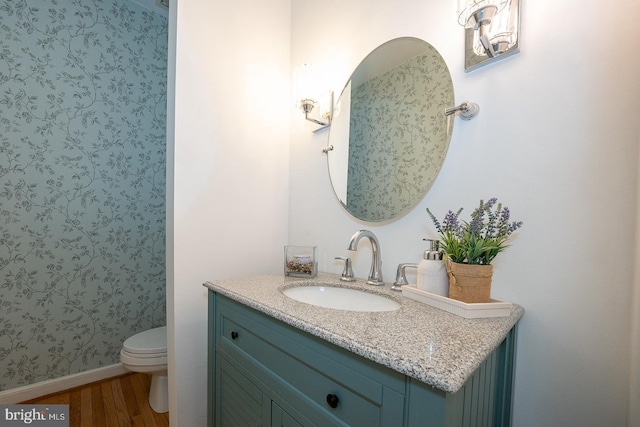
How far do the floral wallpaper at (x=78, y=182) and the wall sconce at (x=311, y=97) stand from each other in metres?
1.29

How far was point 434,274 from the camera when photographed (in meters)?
0.82

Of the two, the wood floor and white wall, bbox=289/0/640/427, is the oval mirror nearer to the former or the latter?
white wall, bbox=289/0/640/427

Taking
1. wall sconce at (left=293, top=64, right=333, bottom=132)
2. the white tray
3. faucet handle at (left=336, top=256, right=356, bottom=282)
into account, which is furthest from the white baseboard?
the white tray

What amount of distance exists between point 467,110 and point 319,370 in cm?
87

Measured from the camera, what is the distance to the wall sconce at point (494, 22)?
770mm

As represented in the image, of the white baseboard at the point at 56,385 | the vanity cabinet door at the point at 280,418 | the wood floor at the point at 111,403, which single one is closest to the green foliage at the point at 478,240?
the vanity cabinet door at the point at 280,418

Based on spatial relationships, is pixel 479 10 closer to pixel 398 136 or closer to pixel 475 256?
pixel 398 136

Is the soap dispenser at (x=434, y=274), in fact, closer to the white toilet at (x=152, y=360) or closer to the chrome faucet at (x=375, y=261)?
the chrome faucet at (x=375, y=261)

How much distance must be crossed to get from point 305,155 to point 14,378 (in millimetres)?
2047

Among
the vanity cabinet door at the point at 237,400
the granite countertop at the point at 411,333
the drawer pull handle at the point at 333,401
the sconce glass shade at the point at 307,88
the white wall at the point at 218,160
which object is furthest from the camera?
the sconce glass shade at the point at 307,88

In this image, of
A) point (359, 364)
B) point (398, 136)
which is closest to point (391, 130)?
point (398, 136)

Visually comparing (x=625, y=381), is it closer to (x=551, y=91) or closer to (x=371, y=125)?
(x=551, y=91)

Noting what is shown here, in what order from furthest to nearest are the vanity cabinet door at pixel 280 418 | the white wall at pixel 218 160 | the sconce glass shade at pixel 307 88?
the sconce glass shade at pixel 307 88, the white wall at pixel 218 160, the vanity cabinet door at pixel 280 418

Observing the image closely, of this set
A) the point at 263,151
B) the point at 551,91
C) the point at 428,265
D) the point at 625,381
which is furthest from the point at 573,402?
the point at 263,151
